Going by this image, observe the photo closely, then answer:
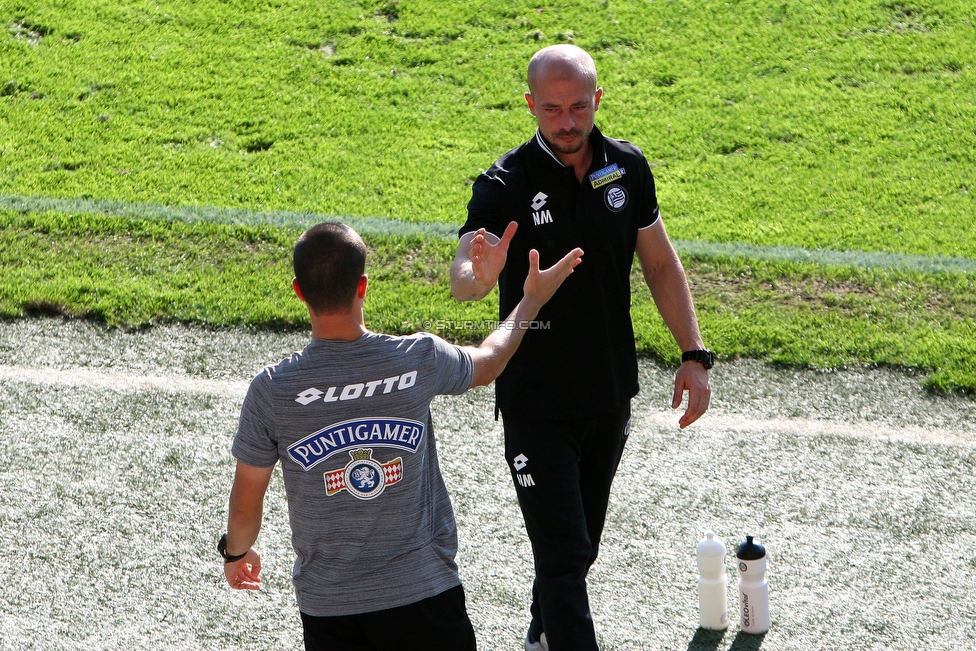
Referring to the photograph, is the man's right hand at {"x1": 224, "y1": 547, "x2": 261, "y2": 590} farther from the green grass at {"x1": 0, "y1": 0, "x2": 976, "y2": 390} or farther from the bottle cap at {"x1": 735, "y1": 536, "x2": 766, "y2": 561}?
the green grass at {"x1": 0, "y1": 0, "x2": 976, "y2": 390}

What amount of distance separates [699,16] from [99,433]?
8.20m

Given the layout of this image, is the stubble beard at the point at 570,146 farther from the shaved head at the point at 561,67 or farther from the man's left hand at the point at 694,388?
the man's left hand at the point at 694,388

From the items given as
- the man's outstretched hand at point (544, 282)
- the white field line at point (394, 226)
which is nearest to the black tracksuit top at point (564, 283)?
the man's outstretched hand at point (544, 282)

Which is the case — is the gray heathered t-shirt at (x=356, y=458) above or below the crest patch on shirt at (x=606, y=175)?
below

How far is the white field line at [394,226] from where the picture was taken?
7934mm

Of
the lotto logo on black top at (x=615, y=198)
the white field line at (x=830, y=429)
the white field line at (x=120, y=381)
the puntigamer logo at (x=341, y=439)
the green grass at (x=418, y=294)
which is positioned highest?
the lotto logo on black top at (x=615, y=198)

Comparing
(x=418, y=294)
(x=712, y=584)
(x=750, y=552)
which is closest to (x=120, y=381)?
(x=418, y=294)

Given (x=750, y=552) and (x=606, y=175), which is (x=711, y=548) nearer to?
(x=750, y=552)

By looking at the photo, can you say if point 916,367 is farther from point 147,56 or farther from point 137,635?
point 147,56

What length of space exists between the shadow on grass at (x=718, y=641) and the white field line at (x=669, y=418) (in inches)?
67.5

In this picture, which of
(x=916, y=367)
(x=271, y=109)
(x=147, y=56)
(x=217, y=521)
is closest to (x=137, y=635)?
(x=217, y=521)

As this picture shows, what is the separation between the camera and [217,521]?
4938mm

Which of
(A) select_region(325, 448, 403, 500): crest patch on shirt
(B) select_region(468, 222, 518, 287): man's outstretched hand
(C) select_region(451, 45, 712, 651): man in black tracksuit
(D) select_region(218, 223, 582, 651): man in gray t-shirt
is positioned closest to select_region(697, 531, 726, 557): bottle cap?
(C) select_region(451, 45, 712, 651): man in black tracksuit

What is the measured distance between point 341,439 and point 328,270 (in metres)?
0.44
